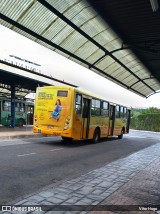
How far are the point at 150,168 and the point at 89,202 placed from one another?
170 inches

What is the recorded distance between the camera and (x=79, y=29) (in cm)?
1202

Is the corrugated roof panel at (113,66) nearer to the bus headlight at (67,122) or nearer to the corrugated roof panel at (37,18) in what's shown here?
the bus headlight at (67,122)

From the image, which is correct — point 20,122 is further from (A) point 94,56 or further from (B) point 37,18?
(B) point 37,18

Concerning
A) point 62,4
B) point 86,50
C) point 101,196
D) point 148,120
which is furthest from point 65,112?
point 148,120

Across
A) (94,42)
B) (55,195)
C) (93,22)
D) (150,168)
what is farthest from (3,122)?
(55,195)

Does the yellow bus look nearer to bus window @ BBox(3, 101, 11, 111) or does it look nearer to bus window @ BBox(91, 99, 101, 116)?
bus window @ BBox(91, 99, 101, 116)

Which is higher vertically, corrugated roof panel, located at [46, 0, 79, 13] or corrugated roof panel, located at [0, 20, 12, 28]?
corrugated roof panel, located at [46, 0, 79, 13]

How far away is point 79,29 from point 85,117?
5930 millimetres

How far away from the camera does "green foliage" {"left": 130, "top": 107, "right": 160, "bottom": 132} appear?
1743 inches

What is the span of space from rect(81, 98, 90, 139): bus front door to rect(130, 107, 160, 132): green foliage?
28.7 m

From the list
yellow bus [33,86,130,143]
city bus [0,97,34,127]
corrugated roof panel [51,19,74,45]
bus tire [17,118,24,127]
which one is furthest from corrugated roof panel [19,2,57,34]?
bus tire [17,118,24,127]

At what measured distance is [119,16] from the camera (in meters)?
11.3

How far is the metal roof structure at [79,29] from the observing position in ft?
32.4

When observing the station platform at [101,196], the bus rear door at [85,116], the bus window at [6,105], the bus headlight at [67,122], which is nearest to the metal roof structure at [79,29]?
the bus rear door at [85,116]
